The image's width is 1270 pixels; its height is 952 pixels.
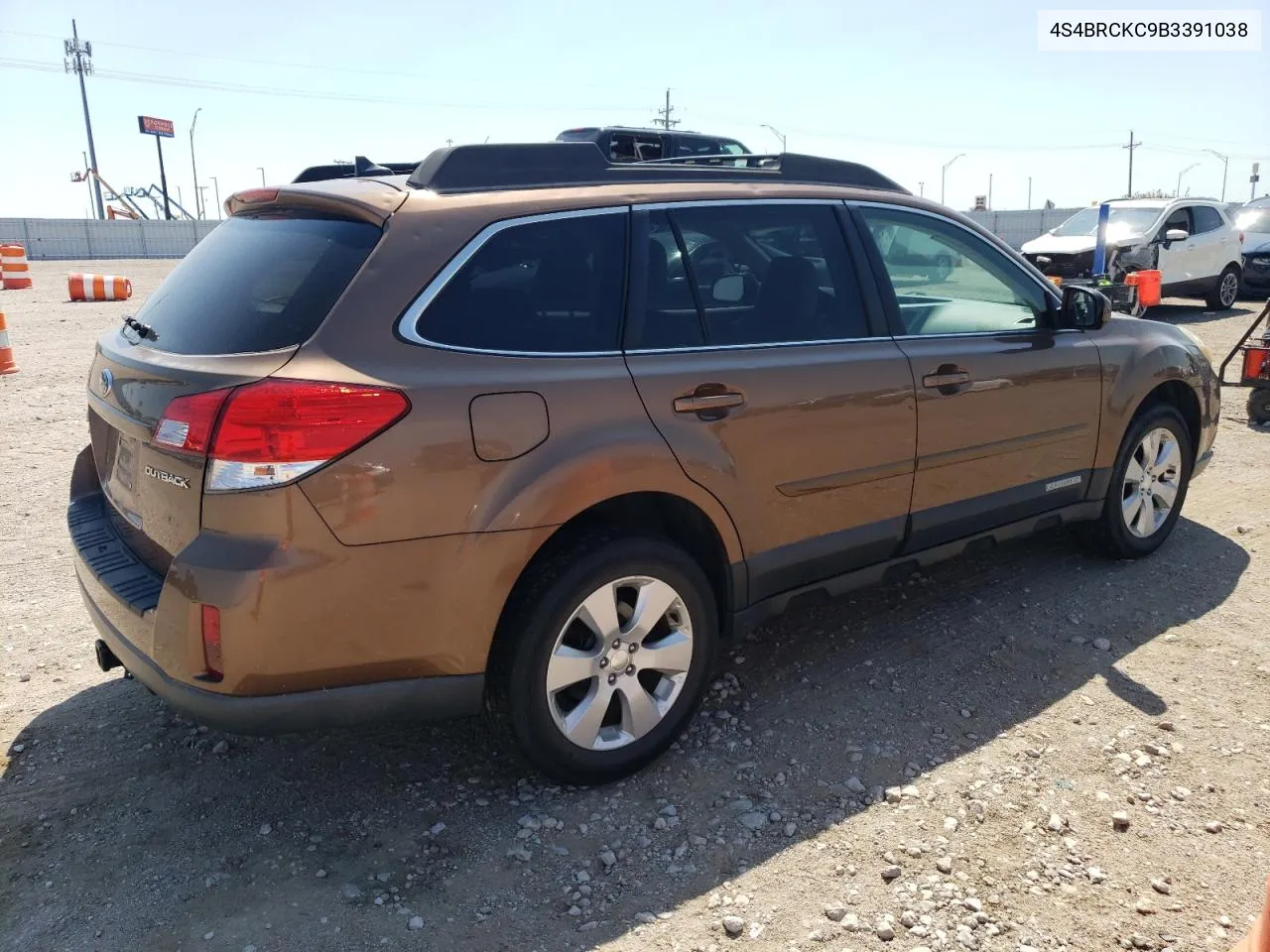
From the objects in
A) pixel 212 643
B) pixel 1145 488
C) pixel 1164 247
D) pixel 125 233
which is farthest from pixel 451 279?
pixel 125 233

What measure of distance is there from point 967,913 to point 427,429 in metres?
1.86

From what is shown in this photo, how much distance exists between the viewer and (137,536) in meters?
2.83

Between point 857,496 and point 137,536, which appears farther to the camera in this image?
point 857,496

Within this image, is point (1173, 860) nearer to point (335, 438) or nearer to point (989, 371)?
point (989, 371)

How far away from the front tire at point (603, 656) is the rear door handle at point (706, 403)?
42 centimetres

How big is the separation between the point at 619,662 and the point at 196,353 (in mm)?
1495

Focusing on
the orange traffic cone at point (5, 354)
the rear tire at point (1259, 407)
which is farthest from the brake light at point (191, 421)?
the orange traffic cone at point (5, 354)

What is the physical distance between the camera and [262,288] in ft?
9.07

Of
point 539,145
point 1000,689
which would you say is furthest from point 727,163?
point 1000,689

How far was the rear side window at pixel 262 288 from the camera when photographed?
260 cm

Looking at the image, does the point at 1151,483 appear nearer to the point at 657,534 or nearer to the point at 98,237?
the point at 657,534

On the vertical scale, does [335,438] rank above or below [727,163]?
below

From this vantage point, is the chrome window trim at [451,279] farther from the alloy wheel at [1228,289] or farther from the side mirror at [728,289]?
the alloy wheel at [1228,289]

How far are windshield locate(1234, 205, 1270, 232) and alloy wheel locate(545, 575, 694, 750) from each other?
1857 centimetres
